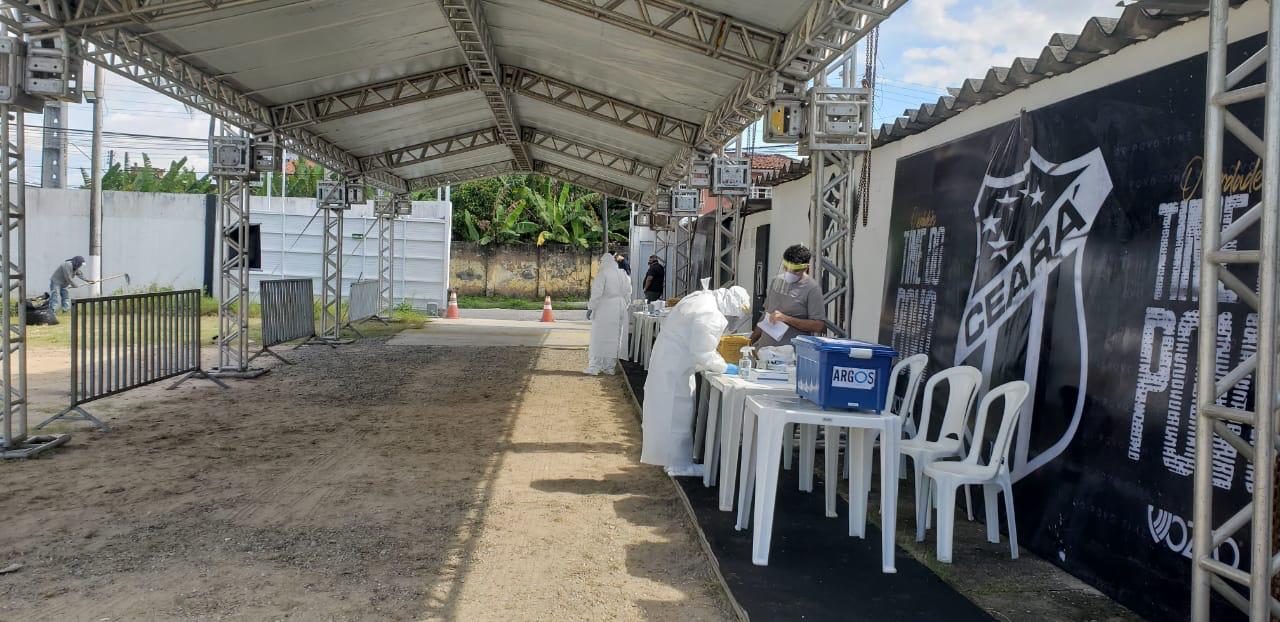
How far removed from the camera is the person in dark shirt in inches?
738

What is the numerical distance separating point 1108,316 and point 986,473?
3.21ft

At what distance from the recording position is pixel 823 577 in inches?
176

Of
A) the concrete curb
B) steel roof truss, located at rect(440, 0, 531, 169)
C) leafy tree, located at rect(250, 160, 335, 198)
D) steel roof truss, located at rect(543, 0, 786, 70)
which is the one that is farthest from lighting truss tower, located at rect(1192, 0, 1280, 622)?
leafy tree, located at rect(250, 160, 335, 198)

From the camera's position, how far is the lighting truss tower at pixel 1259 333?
283 centimetres

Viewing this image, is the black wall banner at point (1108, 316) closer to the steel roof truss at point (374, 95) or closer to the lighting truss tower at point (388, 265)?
the steel roof truss at point (374, 95)

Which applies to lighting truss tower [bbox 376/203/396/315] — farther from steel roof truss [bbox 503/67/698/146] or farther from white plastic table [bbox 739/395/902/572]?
white plastic table [bbox 739/395/902/572]

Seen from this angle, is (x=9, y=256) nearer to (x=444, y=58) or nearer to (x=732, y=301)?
(x=732, y=301)

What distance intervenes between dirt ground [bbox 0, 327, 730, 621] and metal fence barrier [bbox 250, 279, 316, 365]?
11.2ft

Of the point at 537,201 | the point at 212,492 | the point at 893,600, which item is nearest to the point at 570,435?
the point at 212,492

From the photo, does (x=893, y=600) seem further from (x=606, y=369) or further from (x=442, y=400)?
(x=606, y=369)

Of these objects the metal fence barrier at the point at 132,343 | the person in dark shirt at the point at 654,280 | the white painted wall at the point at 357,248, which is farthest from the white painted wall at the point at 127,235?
the metal fence barrier at the point at 132,343

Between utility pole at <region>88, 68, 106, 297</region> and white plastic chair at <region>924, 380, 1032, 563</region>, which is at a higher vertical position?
utility pole at <region>88, 68, 106, 297</region>

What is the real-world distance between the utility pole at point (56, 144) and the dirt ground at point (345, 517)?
41.0 ft

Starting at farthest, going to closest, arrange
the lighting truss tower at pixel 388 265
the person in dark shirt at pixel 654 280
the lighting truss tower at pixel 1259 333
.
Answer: the lighting truss tower at pixel 388 265 → the person in dark shirt at pixel 654 280 → the lighting truss tower at pixel 1259 333
